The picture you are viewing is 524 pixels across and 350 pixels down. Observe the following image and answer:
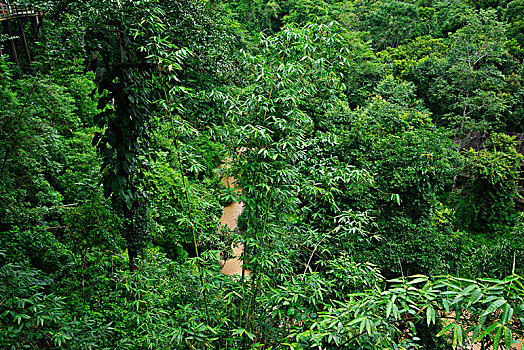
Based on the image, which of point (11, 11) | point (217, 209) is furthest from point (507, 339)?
point (11, 11)

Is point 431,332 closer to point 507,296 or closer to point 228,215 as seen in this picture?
point 507,296

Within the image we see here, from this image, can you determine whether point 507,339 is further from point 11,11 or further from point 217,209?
point 11,11

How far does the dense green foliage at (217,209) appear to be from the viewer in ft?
4.97

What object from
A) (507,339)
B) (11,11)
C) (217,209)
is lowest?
(217,209)

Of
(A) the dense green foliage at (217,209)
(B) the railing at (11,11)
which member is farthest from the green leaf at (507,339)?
(B) the railing at (11,11)

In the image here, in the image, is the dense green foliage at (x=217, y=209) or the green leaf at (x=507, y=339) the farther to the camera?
the dense green foliage at (x=217, y=209)

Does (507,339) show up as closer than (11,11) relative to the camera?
Yes

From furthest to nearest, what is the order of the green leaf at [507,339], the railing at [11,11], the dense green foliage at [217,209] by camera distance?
the railing at [11,11] < the dense green foliage at [217,209] < the green leaf at [507,339]

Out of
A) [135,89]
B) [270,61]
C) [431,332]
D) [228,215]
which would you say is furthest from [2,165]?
[228,215]

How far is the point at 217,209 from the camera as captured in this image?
3109mm

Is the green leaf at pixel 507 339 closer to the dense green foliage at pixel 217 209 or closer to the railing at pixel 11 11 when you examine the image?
the dense green foliage at pixel 217 209

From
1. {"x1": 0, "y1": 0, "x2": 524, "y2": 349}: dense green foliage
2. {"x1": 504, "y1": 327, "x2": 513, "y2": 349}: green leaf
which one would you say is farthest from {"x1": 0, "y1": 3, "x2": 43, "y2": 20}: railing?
{"x1": 504, "y1": 327, "x2": 513, "y2": 349}: green leaf

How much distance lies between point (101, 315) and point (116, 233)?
0.79m

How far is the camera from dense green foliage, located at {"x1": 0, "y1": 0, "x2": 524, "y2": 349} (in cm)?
152
